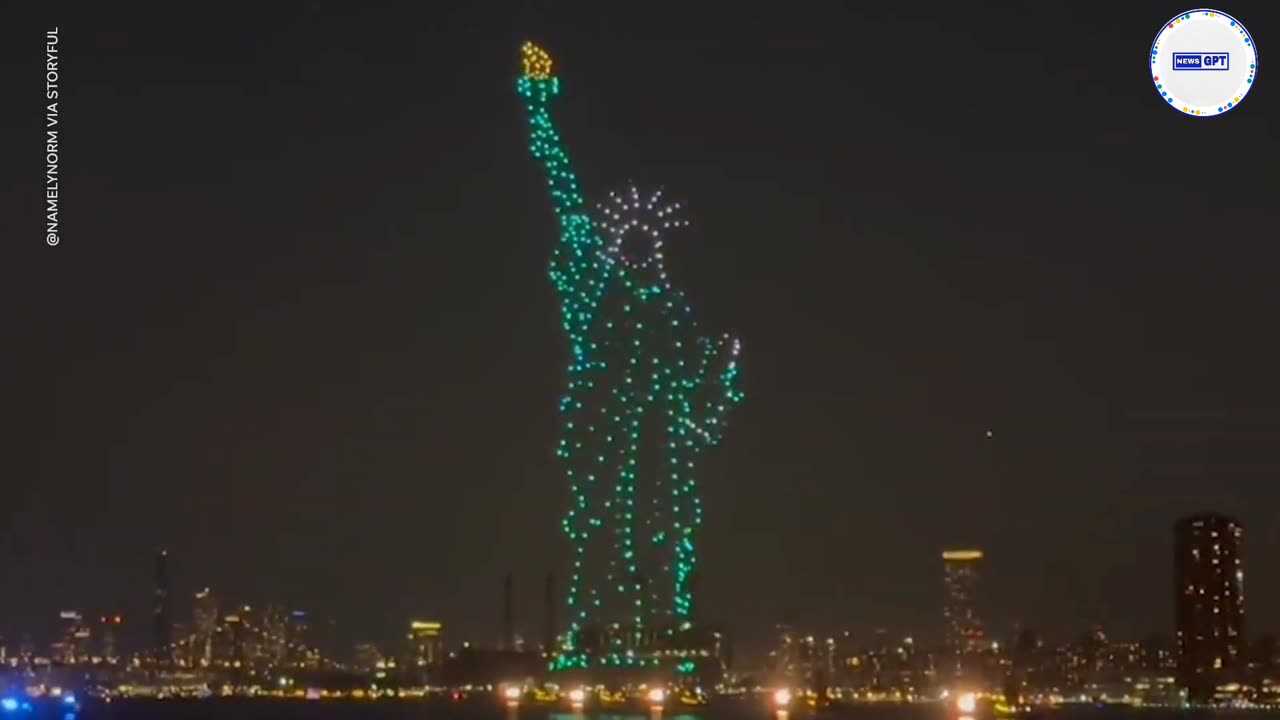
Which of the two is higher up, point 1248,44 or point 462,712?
point 1248,44

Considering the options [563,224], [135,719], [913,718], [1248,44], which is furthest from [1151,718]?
[1248,44]

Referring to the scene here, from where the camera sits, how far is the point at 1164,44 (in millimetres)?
34656

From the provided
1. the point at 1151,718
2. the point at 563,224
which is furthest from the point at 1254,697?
the point at 563,224

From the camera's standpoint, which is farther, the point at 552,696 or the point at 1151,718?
the point at 1151,718

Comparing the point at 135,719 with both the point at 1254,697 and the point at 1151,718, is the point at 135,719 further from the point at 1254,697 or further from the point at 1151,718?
the point at 1254,697

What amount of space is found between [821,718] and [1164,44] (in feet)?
300

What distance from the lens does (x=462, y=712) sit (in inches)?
5502

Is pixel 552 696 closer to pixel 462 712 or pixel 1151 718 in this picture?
pixel 462 712

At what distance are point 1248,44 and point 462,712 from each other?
11136 centimetres

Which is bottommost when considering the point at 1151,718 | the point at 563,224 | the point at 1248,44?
the point at 1151,718

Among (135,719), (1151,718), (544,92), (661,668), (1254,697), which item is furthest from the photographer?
(1254,697)

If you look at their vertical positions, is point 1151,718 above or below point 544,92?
below

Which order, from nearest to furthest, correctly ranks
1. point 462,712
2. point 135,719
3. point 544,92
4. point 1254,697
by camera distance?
point 544,92, point 135,719, point 462,712, point 1254,697

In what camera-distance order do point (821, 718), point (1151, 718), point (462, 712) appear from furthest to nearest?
point (1151, 718) < point (462, 712) < point (821, 718)
